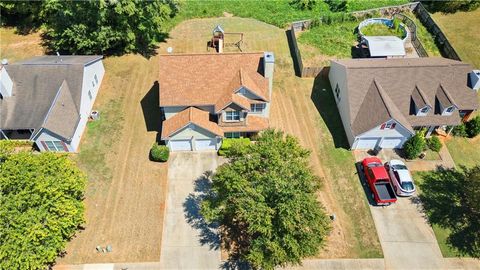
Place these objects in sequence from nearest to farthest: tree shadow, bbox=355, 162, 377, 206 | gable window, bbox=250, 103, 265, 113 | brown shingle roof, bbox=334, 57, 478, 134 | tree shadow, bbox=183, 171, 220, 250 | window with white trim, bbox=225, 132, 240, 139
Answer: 1. tree shadow, bbox=183, 171, 220, 250
2. tree shadow, bbox=355, 162, 377, 206
3. gable window, bbox=250, 103, 265, 113
4. window with white trim, bbox=225, 132, 240, 139
5. brown shingle roof, bbox=334, 57, 478, 134

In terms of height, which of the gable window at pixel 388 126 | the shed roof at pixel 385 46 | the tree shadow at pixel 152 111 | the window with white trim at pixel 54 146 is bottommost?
the window with white trim at pixel 54 146

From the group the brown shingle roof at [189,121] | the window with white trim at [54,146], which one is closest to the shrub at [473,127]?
the brown shingle roof at [189,121]

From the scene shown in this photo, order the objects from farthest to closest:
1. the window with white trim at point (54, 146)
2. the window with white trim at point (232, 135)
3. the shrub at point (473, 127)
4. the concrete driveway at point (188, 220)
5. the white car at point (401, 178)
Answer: the shrub at point (473, 127) → the window with white trim at point (232, 135) → the window with white trim at point (54, 146) → the white car at point (401, 178) → the concrete driveway at point (188, 220)

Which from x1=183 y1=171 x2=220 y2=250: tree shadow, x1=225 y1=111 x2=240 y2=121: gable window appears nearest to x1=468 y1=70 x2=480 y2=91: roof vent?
x1=225 y1=111 x2=240 y2=121: gable window

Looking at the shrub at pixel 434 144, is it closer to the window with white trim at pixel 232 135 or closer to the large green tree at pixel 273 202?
the large green tree at pixel 273 202

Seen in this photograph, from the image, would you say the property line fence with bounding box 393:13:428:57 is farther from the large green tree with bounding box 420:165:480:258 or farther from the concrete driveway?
the concrete driveway

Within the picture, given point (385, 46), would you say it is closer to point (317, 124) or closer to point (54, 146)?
point (317, 124)
